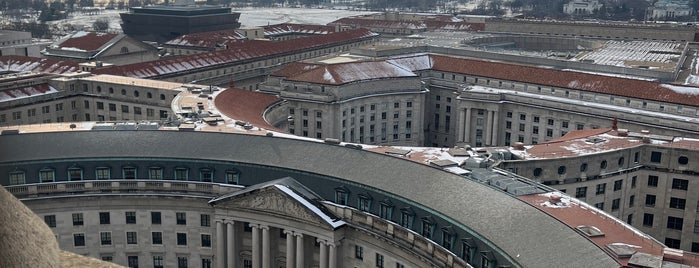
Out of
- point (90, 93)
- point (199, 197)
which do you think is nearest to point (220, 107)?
point (199, 197)

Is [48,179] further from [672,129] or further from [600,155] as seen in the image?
[672,129]

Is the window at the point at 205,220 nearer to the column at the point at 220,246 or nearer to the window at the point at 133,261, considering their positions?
the column at the point at 220,246

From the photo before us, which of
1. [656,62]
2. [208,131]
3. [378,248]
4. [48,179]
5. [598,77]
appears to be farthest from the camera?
[656,62]

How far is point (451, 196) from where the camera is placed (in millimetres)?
66750

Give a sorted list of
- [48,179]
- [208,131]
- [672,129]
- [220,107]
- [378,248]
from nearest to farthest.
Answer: [378,248] < [48,179] < [208,131] < [220,107] < [672,129]

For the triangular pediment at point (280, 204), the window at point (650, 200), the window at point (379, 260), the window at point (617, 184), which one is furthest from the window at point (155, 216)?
the window at point (650, 200)

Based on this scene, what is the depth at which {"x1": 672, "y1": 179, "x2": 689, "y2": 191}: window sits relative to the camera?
91.6 m

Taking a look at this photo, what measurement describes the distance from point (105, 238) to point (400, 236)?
3507cm

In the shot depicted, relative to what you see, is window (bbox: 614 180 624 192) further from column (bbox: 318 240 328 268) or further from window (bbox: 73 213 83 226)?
window (bbox: 73 213 83 226)

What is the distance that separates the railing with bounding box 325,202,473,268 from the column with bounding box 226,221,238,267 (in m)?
12.2

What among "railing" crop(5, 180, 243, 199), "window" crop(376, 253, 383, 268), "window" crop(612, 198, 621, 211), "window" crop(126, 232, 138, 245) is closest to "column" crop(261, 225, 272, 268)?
"railing" crop(5, 180, 243, 199)

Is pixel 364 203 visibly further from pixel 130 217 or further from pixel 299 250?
pixel 130 217

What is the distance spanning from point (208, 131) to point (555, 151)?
42070 millimetres

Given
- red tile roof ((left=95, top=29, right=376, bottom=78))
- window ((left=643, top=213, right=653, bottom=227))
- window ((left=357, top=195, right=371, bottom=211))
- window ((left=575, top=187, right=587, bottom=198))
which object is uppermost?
red tile roof ((left=95, top=29, right=376, bottom=78))
